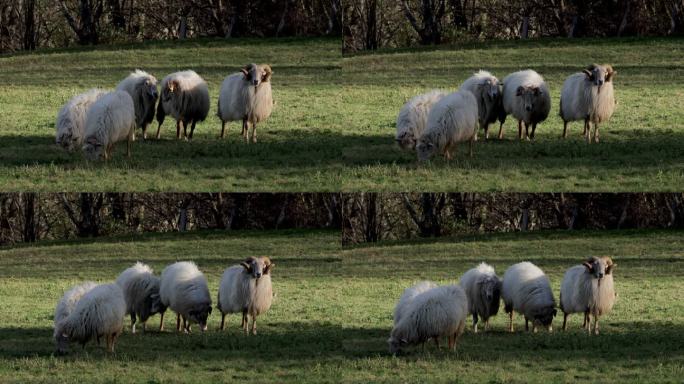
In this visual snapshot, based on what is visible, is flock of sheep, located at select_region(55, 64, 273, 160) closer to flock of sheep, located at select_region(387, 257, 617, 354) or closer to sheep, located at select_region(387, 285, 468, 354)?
flock of sheep, located at select_region(387, 257, 617, 354)

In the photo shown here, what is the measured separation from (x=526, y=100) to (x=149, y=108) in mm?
6658

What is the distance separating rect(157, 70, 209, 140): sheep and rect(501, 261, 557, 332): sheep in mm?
6699

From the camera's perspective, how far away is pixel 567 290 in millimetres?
23469

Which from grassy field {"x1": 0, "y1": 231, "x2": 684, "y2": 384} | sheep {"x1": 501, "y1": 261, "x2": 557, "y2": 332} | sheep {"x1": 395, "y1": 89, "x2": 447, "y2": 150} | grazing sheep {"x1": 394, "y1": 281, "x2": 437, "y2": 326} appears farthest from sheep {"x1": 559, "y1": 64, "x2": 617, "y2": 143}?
grazing sheep {"x1": 394, "y1": 281, "x2": 437, "y2": 326}

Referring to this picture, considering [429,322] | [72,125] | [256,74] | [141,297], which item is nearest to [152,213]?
[72,125]

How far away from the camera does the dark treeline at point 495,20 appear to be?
34125 millimetres

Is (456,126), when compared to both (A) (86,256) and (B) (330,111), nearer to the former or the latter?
(B) (330,111)

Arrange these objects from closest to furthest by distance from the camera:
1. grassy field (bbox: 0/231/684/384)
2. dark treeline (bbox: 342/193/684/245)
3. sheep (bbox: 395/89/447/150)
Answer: grassy field (bbox: 0/231/684/384) → sheep (bbox: 395/89/447/150) → dark treeline (bbox: 342/193/684/245)

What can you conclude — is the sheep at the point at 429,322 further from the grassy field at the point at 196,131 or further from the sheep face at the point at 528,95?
the sheep face at the point at 528,95

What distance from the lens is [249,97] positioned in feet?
86.2

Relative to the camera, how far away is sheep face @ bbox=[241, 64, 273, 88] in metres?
26.0

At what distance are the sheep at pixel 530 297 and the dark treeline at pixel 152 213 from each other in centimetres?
1003

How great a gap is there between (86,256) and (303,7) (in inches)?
300

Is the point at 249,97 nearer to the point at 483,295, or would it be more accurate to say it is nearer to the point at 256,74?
the point at 256,74
